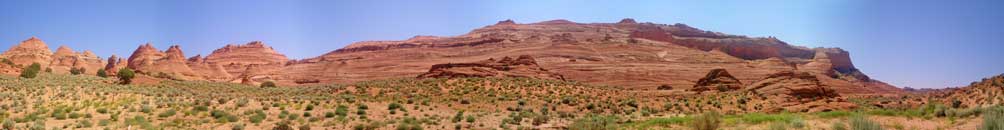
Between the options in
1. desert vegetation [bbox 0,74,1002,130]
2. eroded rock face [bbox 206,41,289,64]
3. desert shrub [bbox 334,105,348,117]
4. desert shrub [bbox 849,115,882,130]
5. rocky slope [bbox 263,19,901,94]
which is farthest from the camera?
eroded rock face [bbox 206,41,289,64]

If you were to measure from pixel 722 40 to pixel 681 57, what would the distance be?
111 feet

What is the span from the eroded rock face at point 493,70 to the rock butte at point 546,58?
0.65 m

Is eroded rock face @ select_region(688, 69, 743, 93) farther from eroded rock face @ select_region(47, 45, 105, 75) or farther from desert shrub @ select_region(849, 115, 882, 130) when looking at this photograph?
eroded rock face @ select_region(47, 45, 105, 75)

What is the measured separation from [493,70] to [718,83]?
51.0 feet

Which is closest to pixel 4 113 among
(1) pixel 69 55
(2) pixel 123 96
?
(2) pixel 123 96

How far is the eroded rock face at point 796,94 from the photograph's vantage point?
34812mm

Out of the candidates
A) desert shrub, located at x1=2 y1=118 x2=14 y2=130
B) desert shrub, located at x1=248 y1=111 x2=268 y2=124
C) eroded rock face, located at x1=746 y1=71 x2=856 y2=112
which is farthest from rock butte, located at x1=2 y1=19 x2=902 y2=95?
desert shrub, located at x1=2 y1=118 x2=14 y2=130

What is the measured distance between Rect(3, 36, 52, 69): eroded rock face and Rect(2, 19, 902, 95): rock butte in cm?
19

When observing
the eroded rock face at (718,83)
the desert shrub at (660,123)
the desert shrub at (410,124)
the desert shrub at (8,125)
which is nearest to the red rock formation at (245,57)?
the eroded rock face at (718,83)

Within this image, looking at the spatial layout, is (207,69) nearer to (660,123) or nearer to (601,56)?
(601,56)

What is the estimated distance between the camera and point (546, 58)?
291ft

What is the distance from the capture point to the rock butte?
261ft

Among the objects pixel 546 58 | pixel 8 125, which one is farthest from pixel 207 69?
pixel 8 125

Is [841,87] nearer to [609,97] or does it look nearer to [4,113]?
[609,97]
